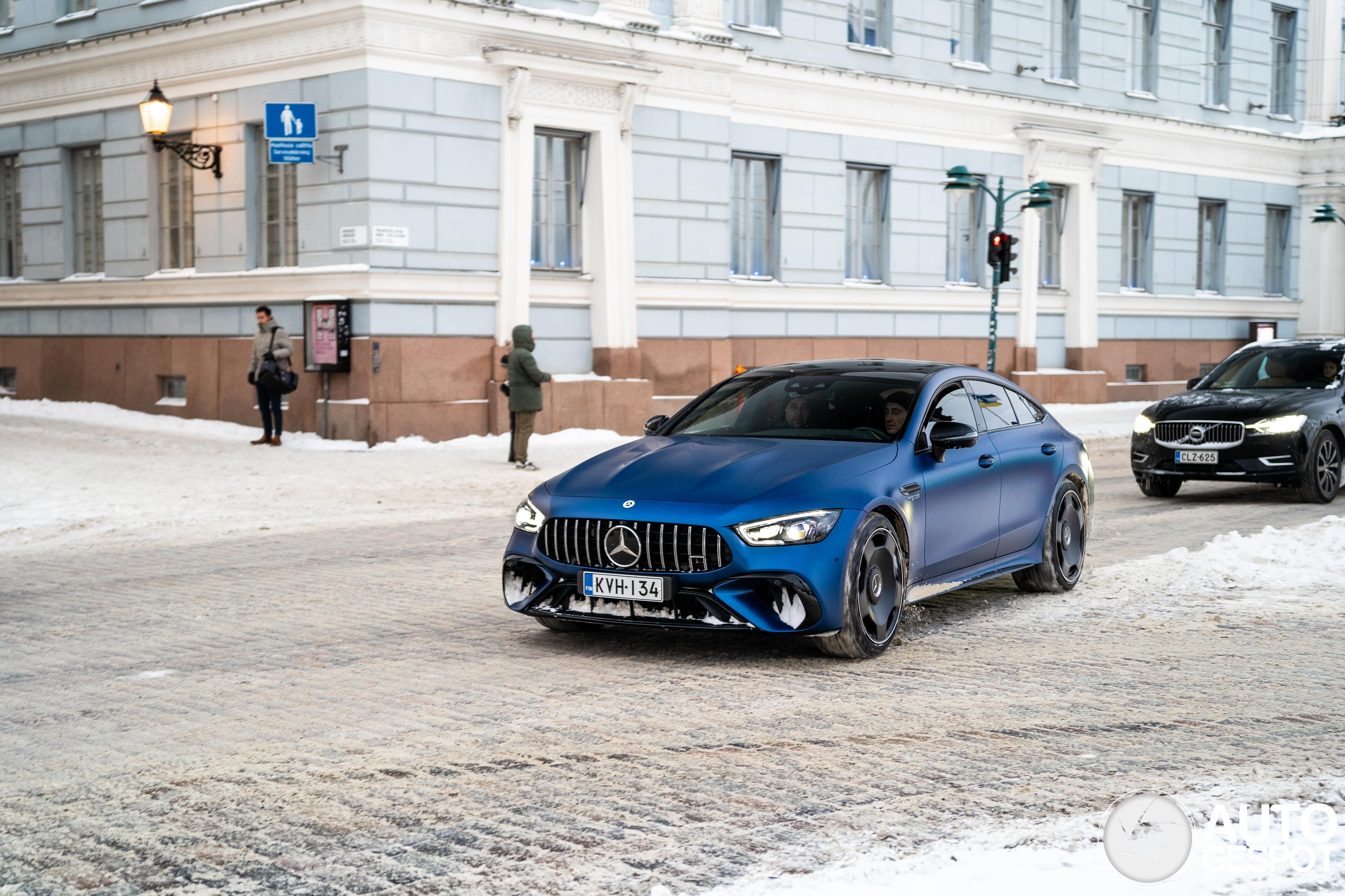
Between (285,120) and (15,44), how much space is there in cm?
825

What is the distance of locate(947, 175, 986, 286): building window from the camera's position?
30.2 m

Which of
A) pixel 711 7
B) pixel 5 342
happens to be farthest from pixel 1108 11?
pixel 5 342

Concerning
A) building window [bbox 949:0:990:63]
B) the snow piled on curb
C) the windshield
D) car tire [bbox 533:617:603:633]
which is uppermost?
building window [bbox 949:0:990:63]

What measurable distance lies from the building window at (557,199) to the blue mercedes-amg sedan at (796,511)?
14.3 m

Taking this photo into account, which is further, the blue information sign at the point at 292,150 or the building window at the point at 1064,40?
the building window at the point at 1064,40

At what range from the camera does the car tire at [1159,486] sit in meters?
15.8

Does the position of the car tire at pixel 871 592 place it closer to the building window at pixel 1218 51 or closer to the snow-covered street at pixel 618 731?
the snow-covered street at pixel 618 731

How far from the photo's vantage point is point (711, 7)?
24.8 meters

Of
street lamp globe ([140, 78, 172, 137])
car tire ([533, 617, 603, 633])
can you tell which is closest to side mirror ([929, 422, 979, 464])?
car tire ([533, 617, 603, 633])

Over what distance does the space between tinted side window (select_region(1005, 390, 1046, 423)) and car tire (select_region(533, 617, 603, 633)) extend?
10.1 feet

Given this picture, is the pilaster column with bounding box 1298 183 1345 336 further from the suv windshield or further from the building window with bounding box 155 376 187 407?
the suv windshield

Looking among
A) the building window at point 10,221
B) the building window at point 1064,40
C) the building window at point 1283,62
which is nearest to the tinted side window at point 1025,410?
the building window at point 10,221

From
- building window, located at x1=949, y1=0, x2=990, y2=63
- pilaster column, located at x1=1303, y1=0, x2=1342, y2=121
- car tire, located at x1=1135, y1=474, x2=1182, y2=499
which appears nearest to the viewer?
car tire, located at x1=1135, y1=474, x2=1182, y2=499

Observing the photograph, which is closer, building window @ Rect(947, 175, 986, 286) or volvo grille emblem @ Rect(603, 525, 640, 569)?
volvo grille emblem @ Rect(603, 525, 640, 569)
